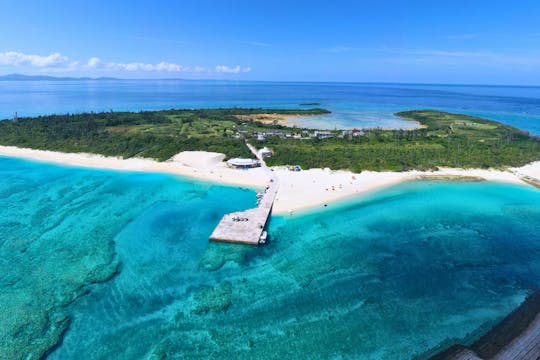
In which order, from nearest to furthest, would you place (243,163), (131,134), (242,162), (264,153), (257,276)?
(257,276) < (243,163) < (242,162) < (264,153) < (131,134)

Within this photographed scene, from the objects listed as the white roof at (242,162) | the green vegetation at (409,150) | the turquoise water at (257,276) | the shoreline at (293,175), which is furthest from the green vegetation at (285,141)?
the turquoise water at (257,276)

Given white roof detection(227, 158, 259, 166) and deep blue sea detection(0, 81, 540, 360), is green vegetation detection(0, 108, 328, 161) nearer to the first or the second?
white roof detection(227, 158, 259, 166)

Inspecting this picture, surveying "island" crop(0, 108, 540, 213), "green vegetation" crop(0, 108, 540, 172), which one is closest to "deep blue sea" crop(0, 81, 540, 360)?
"island" crop(0, 108, 540, 213)

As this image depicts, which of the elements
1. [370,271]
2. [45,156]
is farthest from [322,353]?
[45,156]

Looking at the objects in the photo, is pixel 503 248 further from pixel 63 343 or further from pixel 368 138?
pixel 368 138

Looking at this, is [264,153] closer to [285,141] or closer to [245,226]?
[285,141]

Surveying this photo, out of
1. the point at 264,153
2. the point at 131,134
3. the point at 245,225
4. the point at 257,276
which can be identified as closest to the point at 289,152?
the point at 264,153
